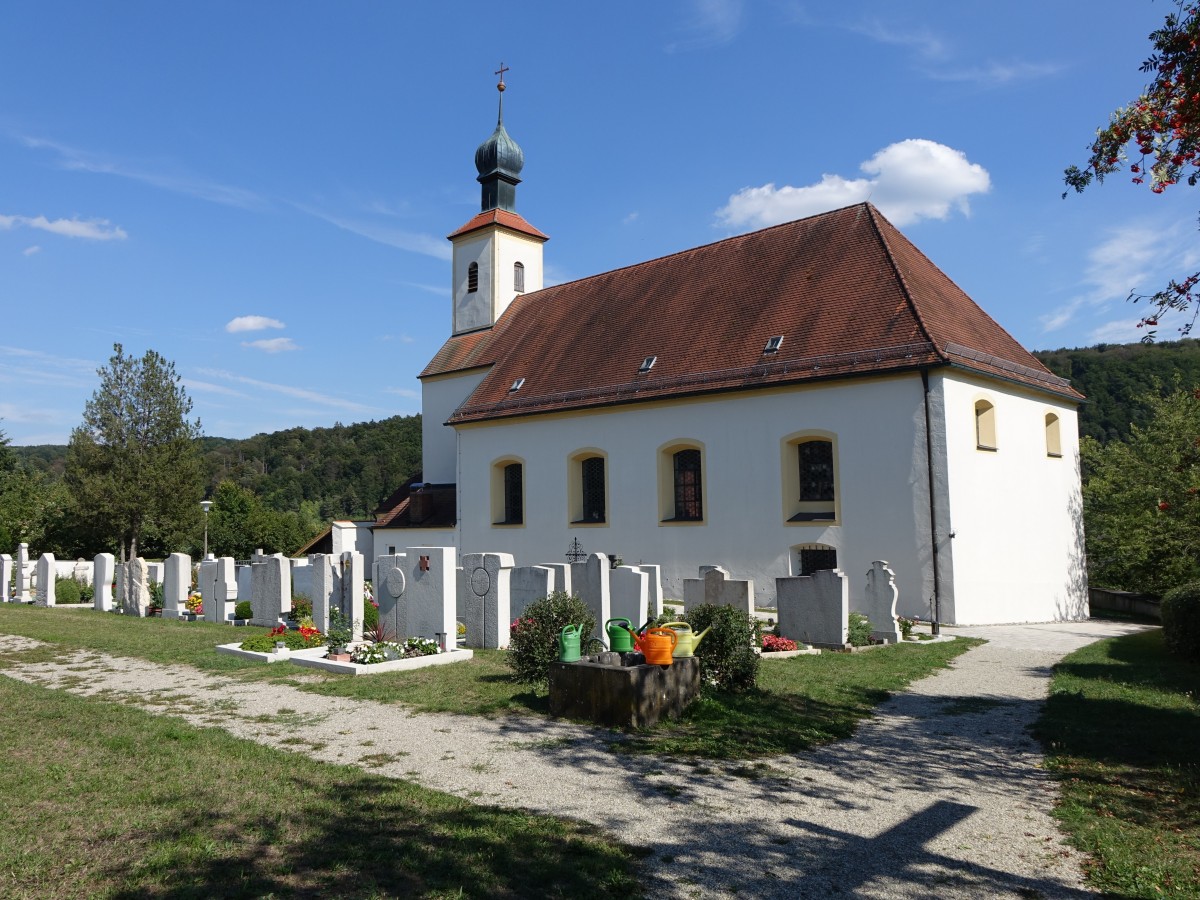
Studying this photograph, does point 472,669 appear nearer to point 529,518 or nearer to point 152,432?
point 529,518

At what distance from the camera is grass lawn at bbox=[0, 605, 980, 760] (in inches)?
276

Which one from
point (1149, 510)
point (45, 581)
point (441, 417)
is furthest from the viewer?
point (441, 417)

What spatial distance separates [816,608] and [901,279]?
922cm

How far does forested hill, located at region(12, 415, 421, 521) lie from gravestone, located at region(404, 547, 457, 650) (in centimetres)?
6084

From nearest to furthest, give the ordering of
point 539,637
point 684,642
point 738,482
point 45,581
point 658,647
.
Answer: point 658,647 → point 684,642 → point 539,637 → point 738,482 → point 45,581

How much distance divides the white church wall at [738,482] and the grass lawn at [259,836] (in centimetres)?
1391

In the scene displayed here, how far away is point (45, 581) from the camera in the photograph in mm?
22062

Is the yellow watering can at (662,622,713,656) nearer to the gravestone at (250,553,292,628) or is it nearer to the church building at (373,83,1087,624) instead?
the gravestone at (250,553,292,628)

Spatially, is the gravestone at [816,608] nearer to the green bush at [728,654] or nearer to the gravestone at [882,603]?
the gravestone at [882,603]

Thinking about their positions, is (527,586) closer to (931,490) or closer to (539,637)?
(539,637)

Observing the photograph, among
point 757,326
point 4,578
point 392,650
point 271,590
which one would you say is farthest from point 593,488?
point 4,578

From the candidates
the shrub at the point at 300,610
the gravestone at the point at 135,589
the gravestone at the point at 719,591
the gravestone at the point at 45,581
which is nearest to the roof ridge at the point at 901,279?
the gravestone at the point at 719,591

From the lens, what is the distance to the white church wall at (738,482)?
17234 millimetres

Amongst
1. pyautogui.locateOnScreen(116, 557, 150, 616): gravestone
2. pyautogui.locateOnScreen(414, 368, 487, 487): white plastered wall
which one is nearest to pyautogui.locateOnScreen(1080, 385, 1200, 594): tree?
pyautogui.locateOnScreen(414, 368, 487, 487): white plastered wall
